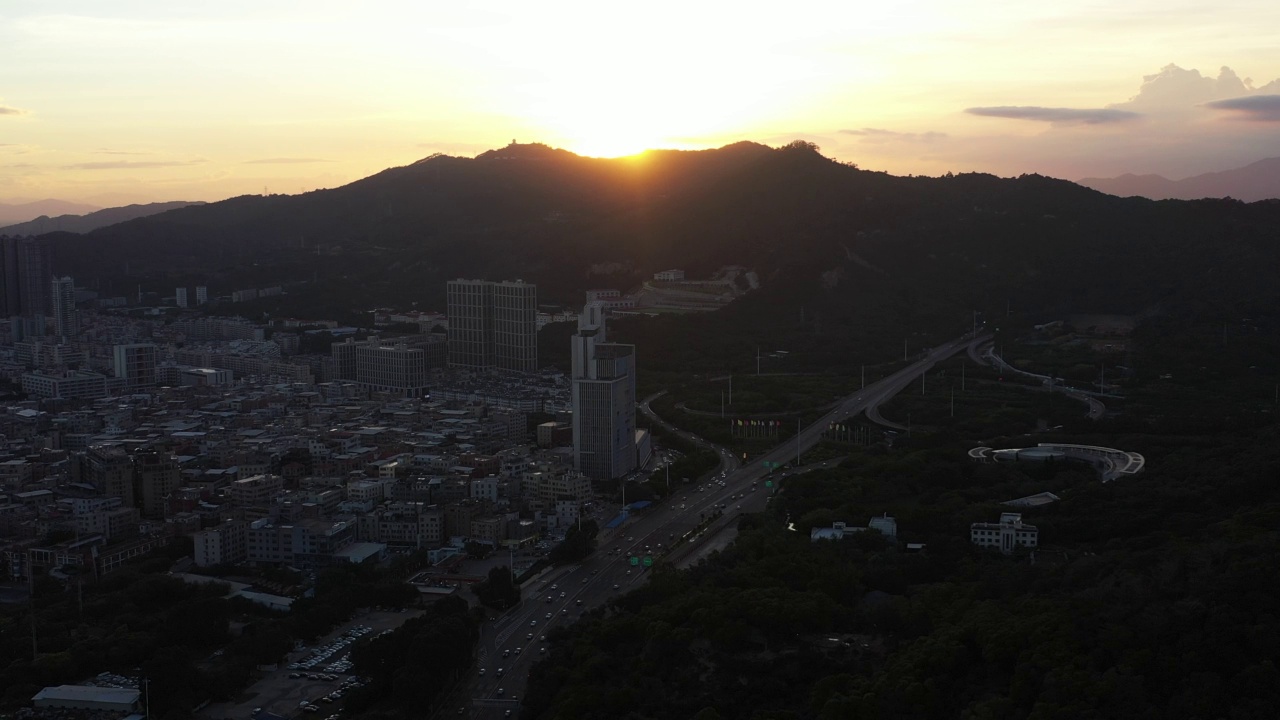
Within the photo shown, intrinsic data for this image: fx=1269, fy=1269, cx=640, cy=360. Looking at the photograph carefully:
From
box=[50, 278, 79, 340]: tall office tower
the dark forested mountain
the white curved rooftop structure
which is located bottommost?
the white curved rooftop structure

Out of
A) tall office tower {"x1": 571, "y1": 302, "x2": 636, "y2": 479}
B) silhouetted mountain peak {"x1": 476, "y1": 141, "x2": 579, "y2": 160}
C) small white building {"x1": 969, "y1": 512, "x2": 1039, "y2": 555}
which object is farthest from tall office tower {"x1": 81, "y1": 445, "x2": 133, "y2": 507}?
silhouetted mountain peak {"x1": 476, "y1": 141, "x2": 579, "y2": 160}

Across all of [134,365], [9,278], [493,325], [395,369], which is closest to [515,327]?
[493,325]

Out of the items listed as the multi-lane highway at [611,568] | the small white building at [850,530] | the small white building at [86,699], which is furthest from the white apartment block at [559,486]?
the small white building at [86,699]

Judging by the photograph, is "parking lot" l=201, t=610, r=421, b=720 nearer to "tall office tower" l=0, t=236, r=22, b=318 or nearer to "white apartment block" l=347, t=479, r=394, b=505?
"white apartment block" l=347, t=479, r=394, b=505

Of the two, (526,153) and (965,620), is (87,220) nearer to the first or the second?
(526,153)

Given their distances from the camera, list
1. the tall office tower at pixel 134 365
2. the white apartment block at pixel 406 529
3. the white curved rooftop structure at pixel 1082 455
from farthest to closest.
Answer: the tall office tower at pixel 134 365, the white curved rooftop structure at pixel 1082 455, the white apartment block at pixel 406 529

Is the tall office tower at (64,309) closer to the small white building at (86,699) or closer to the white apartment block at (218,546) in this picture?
the white apartment block at (218,546)

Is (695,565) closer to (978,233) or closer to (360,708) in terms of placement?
(360,708)
